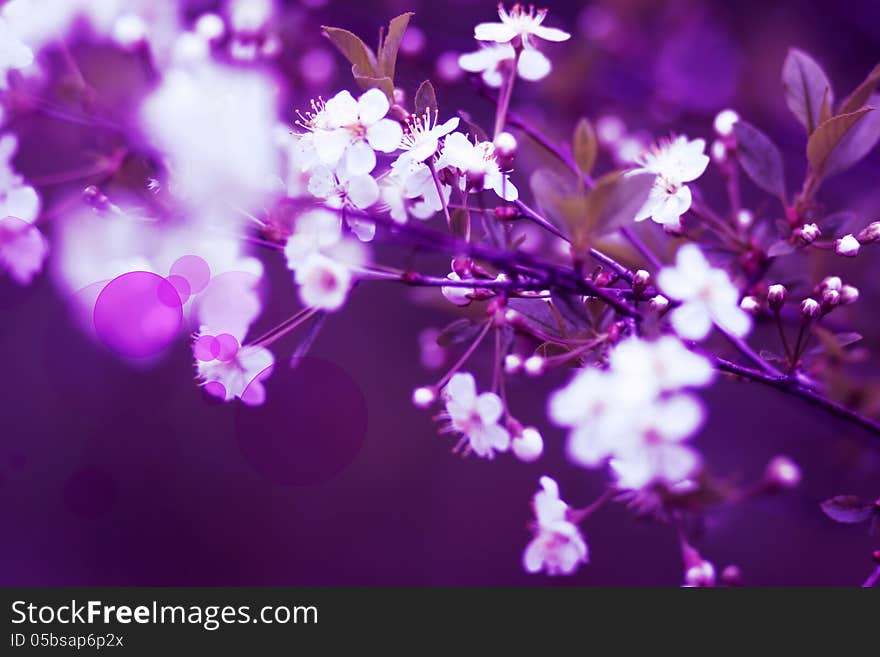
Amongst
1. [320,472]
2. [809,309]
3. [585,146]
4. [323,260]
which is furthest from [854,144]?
[320,472]

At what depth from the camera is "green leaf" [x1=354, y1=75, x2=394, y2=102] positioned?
808mm

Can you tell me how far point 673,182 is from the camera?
3.10ft

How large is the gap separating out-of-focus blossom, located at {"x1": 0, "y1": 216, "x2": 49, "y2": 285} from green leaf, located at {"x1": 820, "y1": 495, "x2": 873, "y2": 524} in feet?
3.55

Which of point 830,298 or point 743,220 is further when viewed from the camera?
point 743,220

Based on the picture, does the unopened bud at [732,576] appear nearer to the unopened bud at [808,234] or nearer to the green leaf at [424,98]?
the unopened bud at [808,234]

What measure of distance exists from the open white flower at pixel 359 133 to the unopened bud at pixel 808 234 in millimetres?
517

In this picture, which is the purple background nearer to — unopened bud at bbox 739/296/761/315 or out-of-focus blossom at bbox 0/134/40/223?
out-of-focus blossom at bbox 0/134/40/223

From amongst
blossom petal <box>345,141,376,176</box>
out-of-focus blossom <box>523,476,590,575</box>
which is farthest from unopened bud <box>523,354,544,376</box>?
blossom petal <box>345,141,376,176</box>

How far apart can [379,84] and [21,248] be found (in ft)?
1.93

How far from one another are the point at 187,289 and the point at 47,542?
2.14m

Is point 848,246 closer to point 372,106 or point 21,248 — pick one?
point 372,106

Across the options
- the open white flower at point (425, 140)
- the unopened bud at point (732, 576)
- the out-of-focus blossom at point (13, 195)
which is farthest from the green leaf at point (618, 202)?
the out-of-focus blossom at point (13, 195)

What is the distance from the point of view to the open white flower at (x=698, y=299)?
0.70 meters

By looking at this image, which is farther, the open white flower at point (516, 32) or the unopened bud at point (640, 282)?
the open white flower at point (516, 32)
